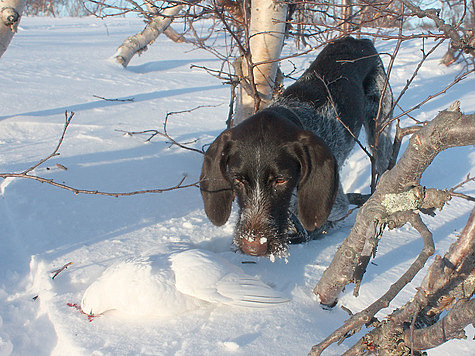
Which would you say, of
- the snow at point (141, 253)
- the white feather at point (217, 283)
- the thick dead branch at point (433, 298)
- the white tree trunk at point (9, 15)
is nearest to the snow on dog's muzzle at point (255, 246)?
the snow at point (141, 253)

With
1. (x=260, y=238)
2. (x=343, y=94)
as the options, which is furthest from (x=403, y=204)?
(x=343, y=94)

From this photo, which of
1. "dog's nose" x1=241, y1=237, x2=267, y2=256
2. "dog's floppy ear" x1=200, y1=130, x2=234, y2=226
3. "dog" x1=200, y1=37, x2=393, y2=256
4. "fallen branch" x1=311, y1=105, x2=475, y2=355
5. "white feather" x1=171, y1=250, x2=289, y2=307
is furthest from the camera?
"dog's floppy ear" x1=200, y1=130, x2=234, y2=226

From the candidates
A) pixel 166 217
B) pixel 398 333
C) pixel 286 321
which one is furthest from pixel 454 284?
pixel 166 217

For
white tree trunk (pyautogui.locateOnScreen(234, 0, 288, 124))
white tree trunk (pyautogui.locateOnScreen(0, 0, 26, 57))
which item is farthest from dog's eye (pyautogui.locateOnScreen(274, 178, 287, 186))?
white tree trunk (pyautogui.locateOnScreen(0, 0, 26, 57))

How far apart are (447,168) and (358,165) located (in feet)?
2.96

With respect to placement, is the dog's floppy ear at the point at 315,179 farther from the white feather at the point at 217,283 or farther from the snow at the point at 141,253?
the white feather at the point at 217,283

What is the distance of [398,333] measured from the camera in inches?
A: 56.7

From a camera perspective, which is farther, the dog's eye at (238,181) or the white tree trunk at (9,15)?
the white tree trunk at (9,15)

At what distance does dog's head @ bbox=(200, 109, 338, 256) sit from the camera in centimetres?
258

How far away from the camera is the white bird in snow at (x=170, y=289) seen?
1.99 m

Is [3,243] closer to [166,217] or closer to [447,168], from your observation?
[166,217]

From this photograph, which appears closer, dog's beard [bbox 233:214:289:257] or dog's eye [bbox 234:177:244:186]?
dog's beard [bbox 233:214:289:257]

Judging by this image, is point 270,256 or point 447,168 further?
point 447,168

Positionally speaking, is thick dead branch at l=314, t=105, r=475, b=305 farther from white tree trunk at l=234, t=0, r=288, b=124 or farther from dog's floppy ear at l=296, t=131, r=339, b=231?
white tree trunk at l=234, t=0, r=288, b=124
